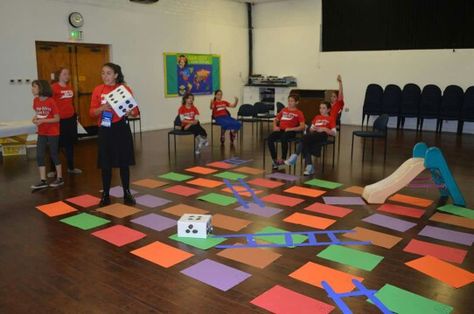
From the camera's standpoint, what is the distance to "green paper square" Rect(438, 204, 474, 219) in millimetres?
4621

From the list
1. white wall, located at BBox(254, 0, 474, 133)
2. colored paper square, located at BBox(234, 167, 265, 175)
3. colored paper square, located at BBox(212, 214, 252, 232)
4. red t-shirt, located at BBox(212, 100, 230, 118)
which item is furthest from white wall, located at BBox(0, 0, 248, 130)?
colored paper square, located at BBox(212, 214, 252, 232)

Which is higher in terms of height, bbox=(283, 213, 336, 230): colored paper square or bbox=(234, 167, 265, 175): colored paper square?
bbox=(234, 167, 265, 175): colored paper square

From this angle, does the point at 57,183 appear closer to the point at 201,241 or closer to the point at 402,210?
the point at 201,241

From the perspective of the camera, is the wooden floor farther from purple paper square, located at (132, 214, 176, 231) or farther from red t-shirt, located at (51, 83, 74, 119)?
red t-shirt, located at (51, 83, 74, 119)

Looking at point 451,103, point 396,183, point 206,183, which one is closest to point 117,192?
point 206,183

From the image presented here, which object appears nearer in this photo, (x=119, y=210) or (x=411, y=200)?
(x=119, y=210)

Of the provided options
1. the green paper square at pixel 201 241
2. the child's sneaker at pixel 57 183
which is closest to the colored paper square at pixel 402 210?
the green paper square at pixel 201 241

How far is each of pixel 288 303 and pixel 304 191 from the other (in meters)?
2.77

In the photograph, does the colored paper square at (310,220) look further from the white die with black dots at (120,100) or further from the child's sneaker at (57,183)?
the child's sneaker at (57,183)

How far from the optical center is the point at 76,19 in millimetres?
9070

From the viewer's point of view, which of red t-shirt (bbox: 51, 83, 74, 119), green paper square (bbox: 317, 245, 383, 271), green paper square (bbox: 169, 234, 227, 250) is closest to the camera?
green paper square (bbox: 317, 245, 383, 271)

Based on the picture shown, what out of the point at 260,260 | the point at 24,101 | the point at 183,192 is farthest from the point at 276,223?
the point at 24,101

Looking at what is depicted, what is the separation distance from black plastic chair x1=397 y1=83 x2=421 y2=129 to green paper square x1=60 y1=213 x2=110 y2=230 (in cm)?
850

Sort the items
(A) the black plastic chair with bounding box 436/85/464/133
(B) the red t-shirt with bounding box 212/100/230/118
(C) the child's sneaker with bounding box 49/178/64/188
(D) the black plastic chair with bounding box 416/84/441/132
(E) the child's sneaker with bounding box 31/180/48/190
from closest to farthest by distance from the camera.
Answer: (E) the child's sneaker with bounding box 31/180/48/190
(C) the child's sneaker with bounding box 49/178/64/188
(B) the red t-shirt with bounding box 212/100/230/118
(A) the black plastic chair with bounding box 436/85/464/133
(D) the black plastic chair with bounding box 416/84/441/132
